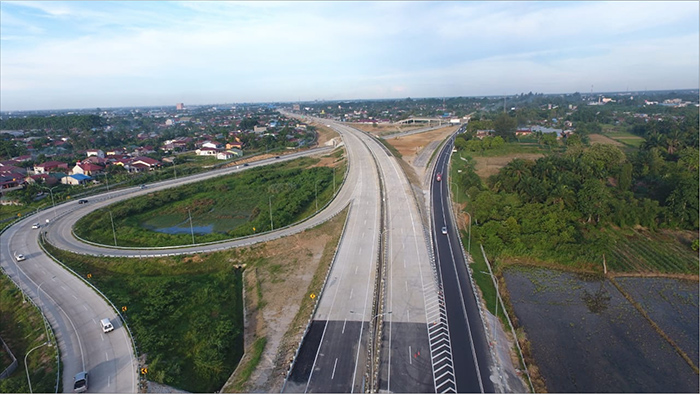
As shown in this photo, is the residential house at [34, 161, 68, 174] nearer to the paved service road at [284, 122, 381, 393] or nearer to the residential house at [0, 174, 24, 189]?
the residential house at [0, 174, 24, 189]

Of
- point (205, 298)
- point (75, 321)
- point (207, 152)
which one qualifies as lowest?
point (205, 298)

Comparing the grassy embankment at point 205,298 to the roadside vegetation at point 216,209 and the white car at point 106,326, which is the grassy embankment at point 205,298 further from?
the roadside vegetation at point 216,209

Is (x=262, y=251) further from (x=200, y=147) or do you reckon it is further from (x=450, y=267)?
(x=200, y=147)

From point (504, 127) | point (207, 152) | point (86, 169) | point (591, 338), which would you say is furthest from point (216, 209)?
point (504, 127)

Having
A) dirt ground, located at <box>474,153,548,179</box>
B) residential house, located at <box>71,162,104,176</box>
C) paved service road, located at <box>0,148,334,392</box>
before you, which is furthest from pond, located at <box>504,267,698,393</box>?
residential house, located at <box>71,162,104,176</box>

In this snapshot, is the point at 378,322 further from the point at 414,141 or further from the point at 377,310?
the point at 414,141
